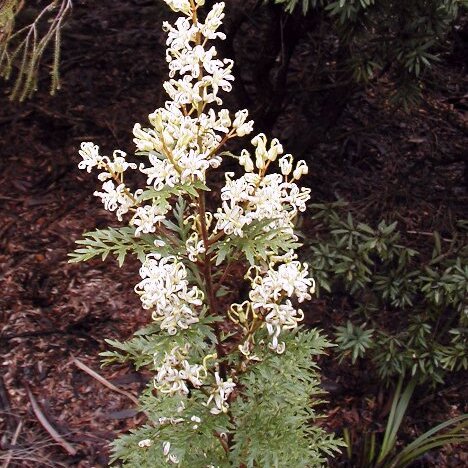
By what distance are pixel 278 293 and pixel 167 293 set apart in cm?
27

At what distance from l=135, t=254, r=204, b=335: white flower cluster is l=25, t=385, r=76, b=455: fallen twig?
1658mm

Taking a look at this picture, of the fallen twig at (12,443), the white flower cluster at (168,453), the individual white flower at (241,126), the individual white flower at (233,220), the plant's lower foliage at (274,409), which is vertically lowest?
the fallen twig at (12,443)

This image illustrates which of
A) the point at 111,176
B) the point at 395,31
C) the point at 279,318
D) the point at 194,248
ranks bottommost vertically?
the point at 279,318

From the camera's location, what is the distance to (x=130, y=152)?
167 inches

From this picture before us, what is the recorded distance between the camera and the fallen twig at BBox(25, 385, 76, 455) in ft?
10.1

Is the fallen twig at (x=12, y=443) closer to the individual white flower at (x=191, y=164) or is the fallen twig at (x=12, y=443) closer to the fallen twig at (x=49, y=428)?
the fallen twig at (x=49, y=428)

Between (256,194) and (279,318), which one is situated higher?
(256,194)

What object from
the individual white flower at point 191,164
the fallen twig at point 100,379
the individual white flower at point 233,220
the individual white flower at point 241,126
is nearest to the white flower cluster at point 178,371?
the individual white flower at point 233,220

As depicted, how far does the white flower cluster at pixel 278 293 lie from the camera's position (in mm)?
1645

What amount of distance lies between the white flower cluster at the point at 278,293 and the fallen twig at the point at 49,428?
1.64 m

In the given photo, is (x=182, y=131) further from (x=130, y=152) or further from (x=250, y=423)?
(x=130, y=152)

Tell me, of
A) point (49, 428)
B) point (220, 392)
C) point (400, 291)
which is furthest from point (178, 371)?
point (49, 428)

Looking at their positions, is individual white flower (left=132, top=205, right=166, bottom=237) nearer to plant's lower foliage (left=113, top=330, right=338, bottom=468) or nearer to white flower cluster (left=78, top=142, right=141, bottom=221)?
white flower cluster (left=78, top=142, right=141, bottom=221)

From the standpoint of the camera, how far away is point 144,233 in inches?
66.9
